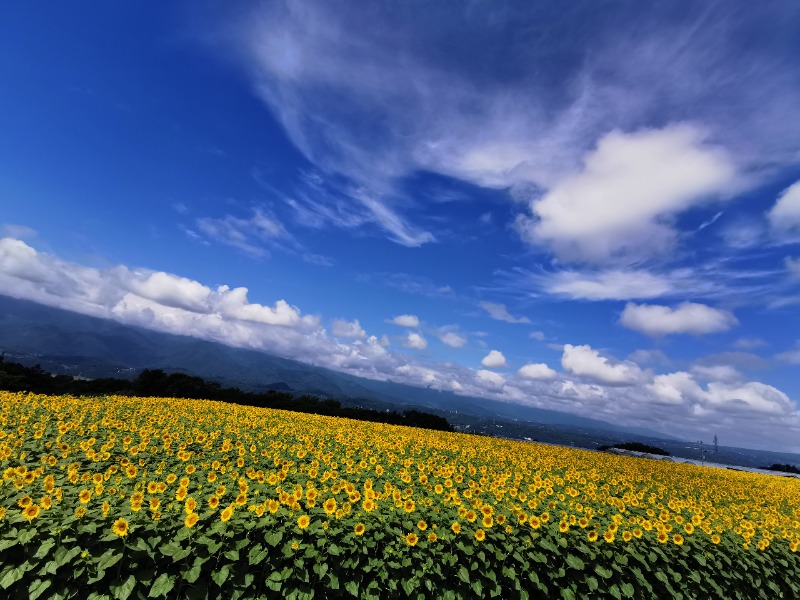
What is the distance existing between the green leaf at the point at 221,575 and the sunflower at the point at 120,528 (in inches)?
47.0

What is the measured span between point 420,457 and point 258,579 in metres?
9.45

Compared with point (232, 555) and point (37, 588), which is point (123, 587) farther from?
point (232, 555)

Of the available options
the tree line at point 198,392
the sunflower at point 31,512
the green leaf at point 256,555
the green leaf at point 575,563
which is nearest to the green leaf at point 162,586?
the green leaf at point 256,555

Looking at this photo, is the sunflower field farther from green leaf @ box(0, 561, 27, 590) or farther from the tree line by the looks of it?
the tree line

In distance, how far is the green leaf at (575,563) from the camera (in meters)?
6.41

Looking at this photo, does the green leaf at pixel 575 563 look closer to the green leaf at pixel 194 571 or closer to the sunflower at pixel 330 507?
the sunflower at pixel 330 507

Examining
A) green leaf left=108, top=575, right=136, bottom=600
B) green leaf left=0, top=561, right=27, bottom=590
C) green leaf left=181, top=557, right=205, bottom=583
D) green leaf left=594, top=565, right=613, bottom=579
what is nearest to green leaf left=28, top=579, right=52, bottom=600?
green leaf left=0, top=561, right=27, bottom=590

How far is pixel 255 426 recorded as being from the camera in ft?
50.9

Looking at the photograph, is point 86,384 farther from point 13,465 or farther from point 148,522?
point 148,522

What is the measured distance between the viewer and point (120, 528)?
4992mm

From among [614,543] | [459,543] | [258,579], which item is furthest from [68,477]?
[614,543]

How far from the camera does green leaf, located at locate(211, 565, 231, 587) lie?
16.2 ft

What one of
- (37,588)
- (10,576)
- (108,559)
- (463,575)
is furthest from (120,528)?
(463,575)

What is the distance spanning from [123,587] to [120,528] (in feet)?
2.08
